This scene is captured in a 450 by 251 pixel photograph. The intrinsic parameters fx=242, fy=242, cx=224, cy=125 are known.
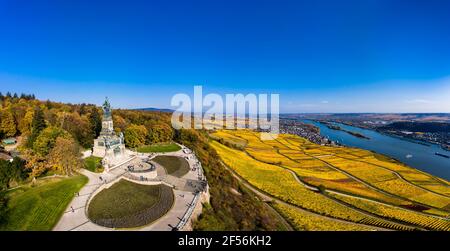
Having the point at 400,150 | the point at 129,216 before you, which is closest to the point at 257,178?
the point at 129,216

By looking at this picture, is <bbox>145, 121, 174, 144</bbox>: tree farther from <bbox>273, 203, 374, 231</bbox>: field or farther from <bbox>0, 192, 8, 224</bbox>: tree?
<bbox>0, 192, 8, 224</bbox>: tree

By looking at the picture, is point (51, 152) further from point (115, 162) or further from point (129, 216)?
point (129, 216)

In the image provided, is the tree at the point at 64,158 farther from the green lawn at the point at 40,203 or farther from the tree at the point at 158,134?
the tree at the point at 158,134

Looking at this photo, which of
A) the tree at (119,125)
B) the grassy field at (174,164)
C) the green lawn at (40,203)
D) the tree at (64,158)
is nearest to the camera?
the green lawn at (40,203)

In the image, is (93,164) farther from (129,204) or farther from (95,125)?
(95,125)

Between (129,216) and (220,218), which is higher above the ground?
(129,216)

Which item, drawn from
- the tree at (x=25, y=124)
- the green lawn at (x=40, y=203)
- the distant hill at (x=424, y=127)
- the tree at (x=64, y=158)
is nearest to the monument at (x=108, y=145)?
the tree at (x=64, y=158)

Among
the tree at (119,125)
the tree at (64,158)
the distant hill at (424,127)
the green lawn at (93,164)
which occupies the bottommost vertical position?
the distant hill at (424,127)
